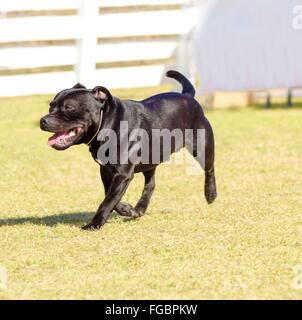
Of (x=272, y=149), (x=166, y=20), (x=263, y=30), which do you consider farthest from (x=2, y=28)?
(x=263, y=30)

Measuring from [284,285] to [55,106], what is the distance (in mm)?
2145

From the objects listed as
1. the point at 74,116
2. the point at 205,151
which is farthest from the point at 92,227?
the point at 205,151

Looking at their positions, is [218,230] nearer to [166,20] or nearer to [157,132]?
[157,132]

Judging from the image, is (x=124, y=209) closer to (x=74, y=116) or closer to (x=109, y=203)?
(x=109, y=203)

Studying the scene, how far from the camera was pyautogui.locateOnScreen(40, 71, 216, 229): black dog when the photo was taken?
626cm

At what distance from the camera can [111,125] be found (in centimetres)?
638

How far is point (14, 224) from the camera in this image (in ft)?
21.8

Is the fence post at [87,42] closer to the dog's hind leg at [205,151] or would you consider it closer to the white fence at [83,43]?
the white fence at [83,43]

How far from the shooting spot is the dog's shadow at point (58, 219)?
6.69 m

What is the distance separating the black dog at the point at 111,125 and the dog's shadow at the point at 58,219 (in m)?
0.29

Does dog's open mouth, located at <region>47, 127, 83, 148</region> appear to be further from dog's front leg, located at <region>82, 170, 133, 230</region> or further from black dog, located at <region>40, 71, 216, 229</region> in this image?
dog's front leg, located at <region>82, 170, 133, 230</region>

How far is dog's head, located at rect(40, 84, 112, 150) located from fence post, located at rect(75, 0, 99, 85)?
4974mm

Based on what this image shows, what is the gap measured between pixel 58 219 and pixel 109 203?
0.69 m

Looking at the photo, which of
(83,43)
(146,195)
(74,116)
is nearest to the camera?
(74,116)
